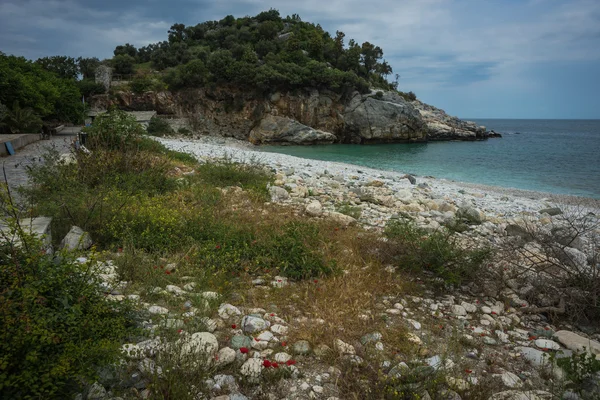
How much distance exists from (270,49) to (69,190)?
178 ft

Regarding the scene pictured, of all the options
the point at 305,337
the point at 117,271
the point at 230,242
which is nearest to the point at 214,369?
the point at 305,337

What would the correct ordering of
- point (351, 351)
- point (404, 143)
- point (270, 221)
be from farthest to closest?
point (404, 143)
point (270, 221)
point (351, 351)

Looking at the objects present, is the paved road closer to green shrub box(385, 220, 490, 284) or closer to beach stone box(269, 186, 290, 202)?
beach stone box(269, 186, 290, 202)

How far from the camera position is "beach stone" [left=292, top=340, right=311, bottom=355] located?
3.41 m

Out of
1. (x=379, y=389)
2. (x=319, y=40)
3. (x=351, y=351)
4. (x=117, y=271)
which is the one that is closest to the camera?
(x=379, y=389)

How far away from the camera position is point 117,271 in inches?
174

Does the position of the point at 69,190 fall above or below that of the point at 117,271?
above

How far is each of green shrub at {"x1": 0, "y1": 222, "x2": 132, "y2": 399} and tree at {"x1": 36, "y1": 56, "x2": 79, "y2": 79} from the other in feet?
186

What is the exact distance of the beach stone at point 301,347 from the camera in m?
3.41

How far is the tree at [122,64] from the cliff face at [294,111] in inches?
345

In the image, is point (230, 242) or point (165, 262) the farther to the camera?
Result: point (230, 242)

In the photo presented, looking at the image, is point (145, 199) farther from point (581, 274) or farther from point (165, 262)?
point (581, 274)

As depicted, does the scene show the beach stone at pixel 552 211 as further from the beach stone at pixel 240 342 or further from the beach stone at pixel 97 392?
the beach stone at pixel 97 392

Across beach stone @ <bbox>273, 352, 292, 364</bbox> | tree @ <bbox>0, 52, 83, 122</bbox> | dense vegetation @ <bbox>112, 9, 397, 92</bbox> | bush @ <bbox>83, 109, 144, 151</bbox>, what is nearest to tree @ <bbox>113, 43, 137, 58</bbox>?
dense vegetation @ <bbox>112, 9, 397, 92</bbox>
